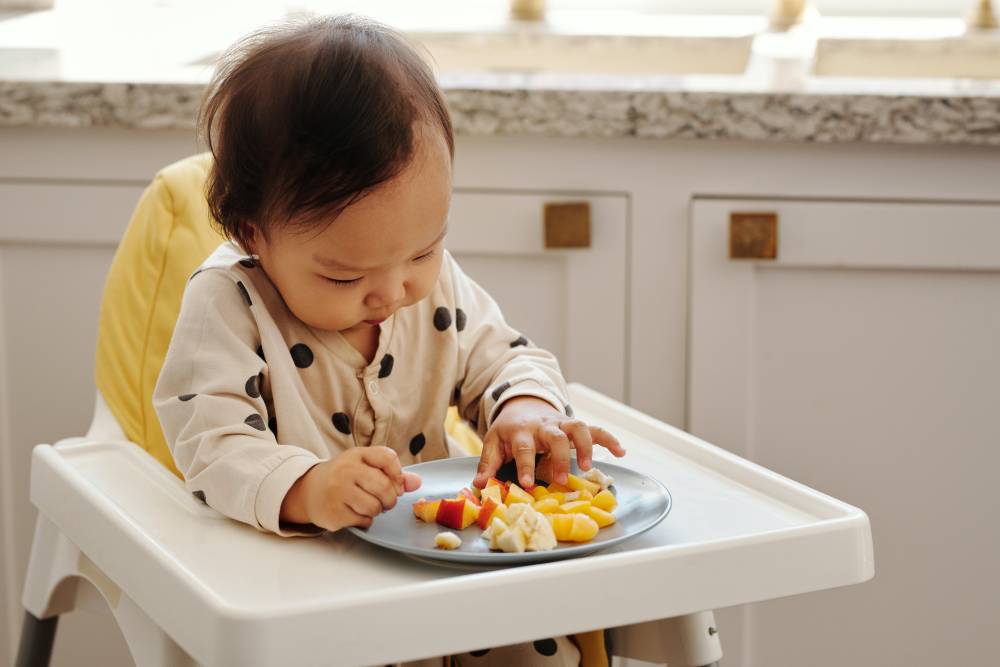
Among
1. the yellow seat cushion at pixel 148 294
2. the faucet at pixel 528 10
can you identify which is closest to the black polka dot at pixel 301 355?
the yellow seat cushion at pixel 148 294

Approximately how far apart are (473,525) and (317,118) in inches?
10.6

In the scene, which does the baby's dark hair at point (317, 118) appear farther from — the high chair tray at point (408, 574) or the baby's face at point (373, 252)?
the high chair tray at point (408, 574)

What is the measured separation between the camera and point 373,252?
2.72ft

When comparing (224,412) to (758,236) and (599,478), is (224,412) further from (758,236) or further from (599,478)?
(758,236)

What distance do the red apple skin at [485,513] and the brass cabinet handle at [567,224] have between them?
66cm

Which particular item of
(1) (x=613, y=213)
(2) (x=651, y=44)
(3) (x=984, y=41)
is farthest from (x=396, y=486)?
(3) (x=984, y=41)

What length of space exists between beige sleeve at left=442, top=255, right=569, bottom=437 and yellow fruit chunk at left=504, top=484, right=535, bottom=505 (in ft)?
0.58

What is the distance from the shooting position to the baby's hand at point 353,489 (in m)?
0.74

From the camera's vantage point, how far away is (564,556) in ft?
2.29

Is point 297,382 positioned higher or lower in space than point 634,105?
lower

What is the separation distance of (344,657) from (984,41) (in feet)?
4.92

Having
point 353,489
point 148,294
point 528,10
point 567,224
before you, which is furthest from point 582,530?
point 528,10

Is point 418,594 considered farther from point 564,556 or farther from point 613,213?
point 613,213

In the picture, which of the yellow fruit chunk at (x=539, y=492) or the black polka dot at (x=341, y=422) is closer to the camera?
the yellow fruit chunk at (x=539, y=492)
